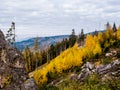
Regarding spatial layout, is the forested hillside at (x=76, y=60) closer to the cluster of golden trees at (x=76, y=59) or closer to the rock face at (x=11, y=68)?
the cluster of golden trees at (x=76, y=59)

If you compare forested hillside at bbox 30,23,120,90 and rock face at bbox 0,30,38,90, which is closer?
rock face at bbox 0,30,38,90

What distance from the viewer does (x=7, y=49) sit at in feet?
163

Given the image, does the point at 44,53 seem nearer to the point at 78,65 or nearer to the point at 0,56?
the point at 78,65

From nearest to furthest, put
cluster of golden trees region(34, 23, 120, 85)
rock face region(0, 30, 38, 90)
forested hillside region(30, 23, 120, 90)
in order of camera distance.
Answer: rock face region(0, 30, 38, 90)
forested hillside region(30, 23, 120, 90)
cluster of golden trees region(34, 23, 120, 85)

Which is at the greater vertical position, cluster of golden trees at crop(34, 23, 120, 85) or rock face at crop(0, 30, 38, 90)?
rock face at crop(0, 30, 38, 90)

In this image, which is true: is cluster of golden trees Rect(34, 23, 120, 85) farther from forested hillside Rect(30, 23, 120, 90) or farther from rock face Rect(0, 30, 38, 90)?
rock face Rect(0, 30, 38, 90)

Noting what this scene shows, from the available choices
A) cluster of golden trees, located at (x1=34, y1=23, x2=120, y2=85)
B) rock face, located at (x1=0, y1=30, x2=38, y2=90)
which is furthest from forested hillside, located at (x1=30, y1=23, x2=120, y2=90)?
rock face, located at (x1=0, y1=30, x2=38, y2=90)

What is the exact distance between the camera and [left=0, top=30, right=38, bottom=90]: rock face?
4528cm

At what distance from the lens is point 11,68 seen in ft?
156

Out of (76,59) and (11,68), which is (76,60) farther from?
(11,68)

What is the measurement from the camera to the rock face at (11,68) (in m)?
45.3

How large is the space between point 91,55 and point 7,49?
90.1 metres

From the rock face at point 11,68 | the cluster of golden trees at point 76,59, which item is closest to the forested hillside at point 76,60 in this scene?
the cluster of golden trees at point 76,59

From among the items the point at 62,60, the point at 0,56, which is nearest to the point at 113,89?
the point at 0,56
